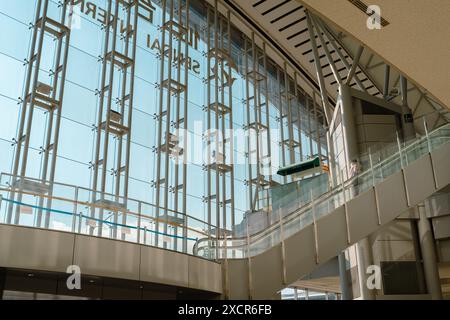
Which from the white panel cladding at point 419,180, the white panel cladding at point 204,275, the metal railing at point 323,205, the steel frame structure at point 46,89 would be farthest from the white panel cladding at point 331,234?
the steel frame structure at point 46,89

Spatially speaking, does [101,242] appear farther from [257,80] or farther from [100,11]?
[257,80]

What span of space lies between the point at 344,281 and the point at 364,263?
1.45m

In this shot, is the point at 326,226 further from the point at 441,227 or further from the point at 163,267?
the point at 441,227

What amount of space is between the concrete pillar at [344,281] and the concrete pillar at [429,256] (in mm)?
2524

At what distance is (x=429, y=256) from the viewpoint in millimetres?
17266

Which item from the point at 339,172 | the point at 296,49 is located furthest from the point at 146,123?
the point at 296,49

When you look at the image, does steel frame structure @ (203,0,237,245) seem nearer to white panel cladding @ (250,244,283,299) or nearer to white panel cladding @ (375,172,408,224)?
white panel cladding @ (250,244,283,299)

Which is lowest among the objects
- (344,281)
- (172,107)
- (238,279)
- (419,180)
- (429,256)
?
(238,279)

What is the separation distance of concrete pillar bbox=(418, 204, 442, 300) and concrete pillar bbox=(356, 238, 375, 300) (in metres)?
1.76

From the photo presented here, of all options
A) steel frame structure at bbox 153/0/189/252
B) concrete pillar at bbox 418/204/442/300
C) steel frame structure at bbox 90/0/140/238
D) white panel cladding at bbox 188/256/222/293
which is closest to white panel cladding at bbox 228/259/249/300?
white panel cladding at bbox 188/256/222/293

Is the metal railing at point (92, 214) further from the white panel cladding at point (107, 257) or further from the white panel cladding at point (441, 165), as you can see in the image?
Result: the white panel cladding at point (441, 165)

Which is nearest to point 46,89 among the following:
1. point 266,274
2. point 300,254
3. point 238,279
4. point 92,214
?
point 92,214

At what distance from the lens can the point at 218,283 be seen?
12977 mm

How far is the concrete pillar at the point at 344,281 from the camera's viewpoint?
18.1 metres
